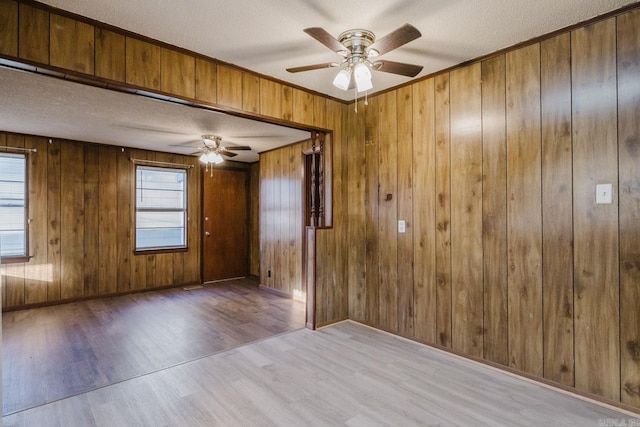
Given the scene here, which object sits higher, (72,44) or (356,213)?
(72,44)

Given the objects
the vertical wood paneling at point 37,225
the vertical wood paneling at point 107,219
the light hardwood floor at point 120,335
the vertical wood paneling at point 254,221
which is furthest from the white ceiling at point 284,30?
the vertical wood paneling at point 254,221

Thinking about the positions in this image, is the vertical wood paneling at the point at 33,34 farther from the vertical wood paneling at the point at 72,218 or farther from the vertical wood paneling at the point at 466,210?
the vertical wood paneling at the point at 72,218

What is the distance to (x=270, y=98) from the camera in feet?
10.3

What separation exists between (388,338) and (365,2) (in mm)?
2932

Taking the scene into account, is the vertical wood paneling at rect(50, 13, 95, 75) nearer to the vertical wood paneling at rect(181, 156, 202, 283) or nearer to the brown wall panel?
the brown wall panel

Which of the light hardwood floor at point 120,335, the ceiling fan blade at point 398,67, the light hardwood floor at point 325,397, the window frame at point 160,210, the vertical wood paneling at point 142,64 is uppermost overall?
the vertical wood paneling at point 142,64

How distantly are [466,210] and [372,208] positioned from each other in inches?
41.6

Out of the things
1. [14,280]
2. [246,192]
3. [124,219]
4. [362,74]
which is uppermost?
Result: [362,74]

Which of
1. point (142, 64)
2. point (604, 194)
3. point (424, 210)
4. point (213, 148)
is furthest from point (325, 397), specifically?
point (213, 148)

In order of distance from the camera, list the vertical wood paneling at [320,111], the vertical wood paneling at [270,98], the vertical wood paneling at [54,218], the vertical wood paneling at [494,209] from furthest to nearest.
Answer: the vertical wood paneling at [54,218]
the vertical wood paneling at [320,111]
the vertical wood paneling at [270,98]
the vertical wood paneling at [494,209]

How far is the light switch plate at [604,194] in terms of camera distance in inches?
85.9

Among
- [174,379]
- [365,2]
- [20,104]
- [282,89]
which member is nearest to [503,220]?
[365,2]

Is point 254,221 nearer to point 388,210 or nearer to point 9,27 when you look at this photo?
point 388,210

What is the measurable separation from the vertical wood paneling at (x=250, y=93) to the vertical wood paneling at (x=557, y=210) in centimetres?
234
